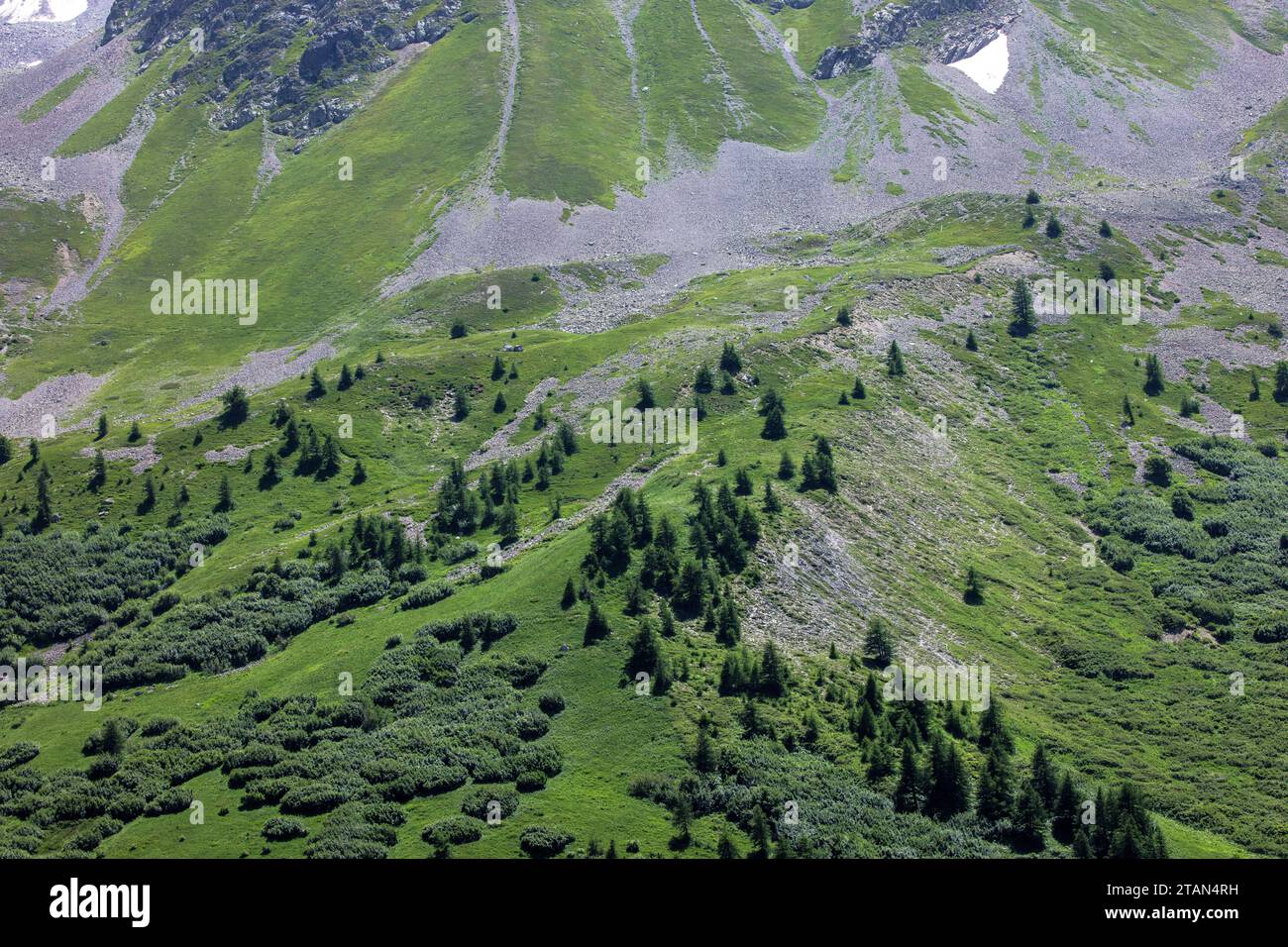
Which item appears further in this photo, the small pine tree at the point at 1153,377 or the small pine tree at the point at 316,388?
the small pine tree at the point at 316,388

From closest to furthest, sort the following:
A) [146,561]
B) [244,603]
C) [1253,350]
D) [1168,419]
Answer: [244,603], [146,561], [1168,419], [1253,350]

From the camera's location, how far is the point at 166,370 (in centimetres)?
19550

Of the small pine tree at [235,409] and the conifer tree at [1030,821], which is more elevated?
the small pine tree at [235,409]

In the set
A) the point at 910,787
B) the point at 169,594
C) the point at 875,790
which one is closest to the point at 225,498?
the point at 169,594

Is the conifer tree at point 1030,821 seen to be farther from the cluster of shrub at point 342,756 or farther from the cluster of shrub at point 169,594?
the cluster of shrub at point 169,594

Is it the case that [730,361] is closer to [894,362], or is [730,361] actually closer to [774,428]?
[894,362]

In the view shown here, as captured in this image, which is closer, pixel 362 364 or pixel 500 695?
pixel 500 695

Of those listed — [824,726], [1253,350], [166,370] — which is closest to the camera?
[824,726]

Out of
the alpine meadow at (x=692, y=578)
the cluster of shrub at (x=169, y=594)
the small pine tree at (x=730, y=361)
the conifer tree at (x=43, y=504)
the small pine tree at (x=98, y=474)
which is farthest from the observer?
the small pine tree at (x=730, y=361)

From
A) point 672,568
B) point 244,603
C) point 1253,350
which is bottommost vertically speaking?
point 244,603

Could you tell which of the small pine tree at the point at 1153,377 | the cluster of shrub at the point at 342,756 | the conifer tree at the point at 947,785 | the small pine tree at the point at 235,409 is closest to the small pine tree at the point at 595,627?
the cluster of shrub at the point at 342,756
